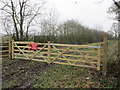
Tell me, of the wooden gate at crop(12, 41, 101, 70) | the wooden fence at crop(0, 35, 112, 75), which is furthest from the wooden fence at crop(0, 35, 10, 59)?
the wooden gate at crop(12, 41, 101, 70)

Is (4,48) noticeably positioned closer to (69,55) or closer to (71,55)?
(69,55)

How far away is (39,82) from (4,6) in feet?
44.3

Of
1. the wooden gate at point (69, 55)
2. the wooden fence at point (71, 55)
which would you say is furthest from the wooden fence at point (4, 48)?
the wooden gate at point (69, 55)

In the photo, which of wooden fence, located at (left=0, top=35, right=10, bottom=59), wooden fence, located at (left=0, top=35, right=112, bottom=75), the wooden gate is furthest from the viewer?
wooden fence, located at (left=0, top=35, right=10, bottom=59)

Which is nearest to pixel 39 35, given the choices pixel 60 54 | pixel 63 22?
pixel 63 22

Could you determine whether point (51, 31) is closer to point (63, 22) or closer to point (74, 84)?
point (63, 22)

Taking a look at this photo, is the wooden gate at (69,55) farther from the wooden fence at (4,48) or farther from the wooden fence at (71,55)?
the wooden fence at (4,48)

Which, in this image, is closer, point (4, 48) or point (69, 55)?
point (69, 55)

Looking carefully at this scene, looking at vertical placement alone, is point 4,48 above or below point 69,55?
above

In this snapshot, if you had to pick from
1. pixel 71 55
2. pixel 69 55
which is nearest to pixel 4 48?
pixel 69 55

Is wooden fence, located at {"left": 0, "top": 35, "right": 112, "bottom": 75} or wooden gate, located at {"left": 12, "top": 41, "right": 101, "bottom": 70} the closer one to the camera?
wooden fence, located at {"left": 0, "top": 35, "right": 112, "bottom": 75}

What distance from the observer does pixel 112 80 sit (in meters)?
4.29

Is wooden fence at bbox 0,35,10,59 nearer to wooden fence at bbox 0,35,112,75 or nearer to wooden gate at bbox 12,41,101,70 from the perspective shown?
wooden fence at bbox 0,35,112,75

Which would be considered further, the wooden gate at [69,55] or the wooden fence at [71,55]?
the wooden gate at [69,55]
